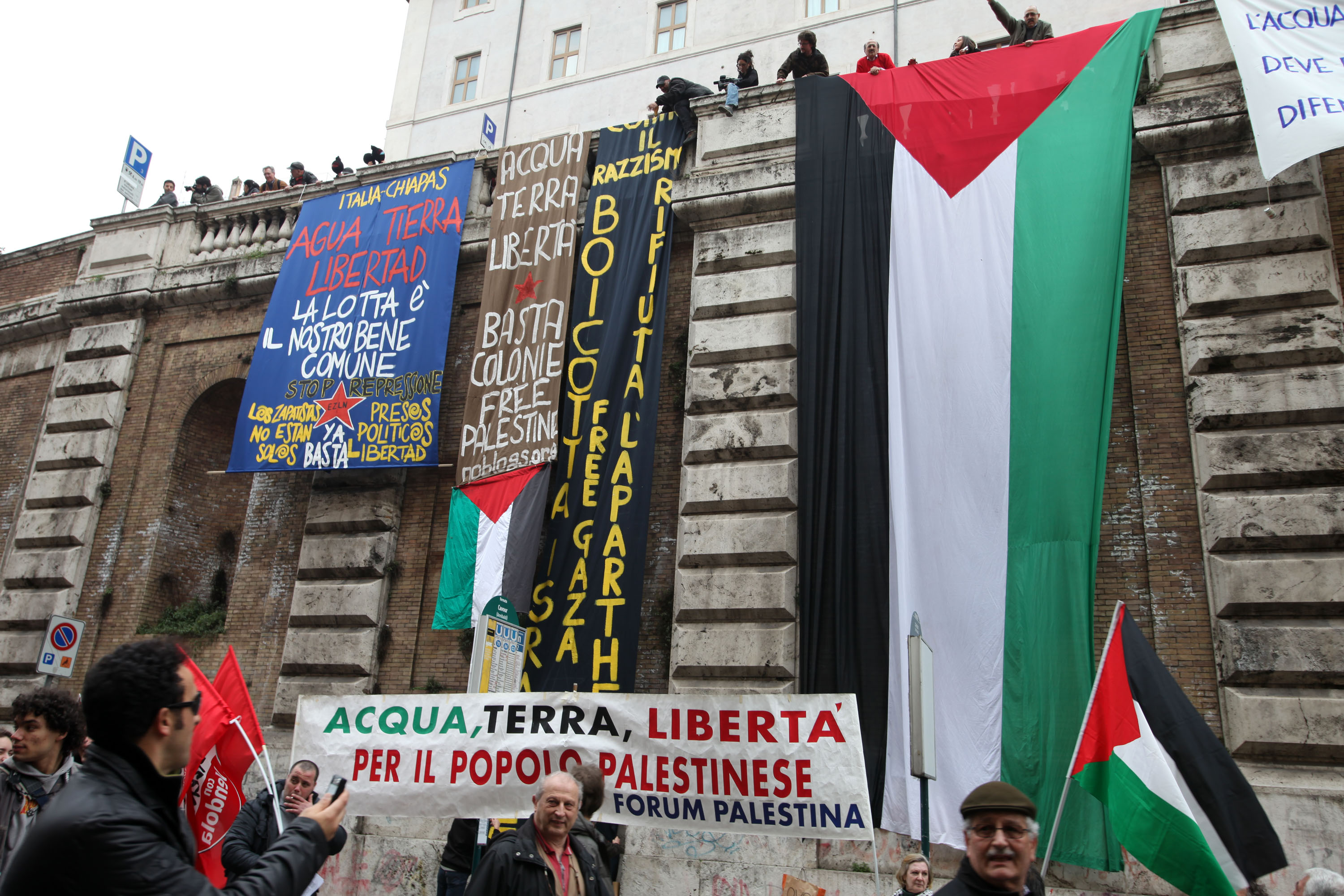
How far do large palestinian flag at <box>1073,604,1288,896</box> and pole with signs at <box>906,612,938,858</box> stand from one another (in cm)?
92

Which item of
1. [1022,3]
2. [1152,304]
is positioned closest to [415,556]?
[1152,304]

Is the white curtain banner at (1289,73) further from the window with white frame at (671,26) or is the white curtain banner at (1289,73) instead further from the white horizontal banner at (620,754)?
the window with white frame at (671,26)

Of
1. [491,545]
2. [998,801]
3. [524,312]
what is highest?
[524,312]

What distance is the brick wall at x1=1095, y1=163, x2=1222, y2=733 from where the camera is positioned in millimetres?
9844

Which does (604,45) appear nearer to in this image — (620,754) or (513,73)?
(513,73)

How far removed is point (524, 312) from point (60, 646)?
284 inches

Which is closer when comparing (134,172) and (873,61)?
(873,61)

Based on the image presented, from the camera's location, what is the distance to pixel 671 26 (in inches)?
1019

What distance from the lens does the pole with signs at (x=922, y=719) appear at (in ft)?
21.7

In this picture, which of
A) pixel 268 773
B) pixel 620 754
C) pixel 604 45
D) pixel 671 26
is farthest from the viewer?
pixel 604 45

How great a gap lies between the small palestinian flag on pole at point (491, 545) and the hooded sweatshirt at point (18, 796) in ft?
22.6

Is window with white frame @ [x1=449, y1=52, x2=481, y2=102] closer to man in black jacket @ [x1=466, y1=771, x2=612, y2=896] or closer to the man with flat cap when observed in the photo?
man in black jacket @ [x1=466, y1=771, x2=612, y2=896]

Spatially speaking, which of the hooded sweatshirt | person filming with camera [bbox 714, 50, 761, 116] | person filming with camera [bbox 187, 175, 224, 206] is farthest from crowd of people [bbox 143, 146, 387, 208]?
the hooded sweatshirt

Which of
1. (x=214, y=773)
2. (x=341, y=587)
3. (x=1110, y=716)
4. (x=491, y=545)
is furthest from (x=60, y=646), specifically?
(x=1110, y=716)
